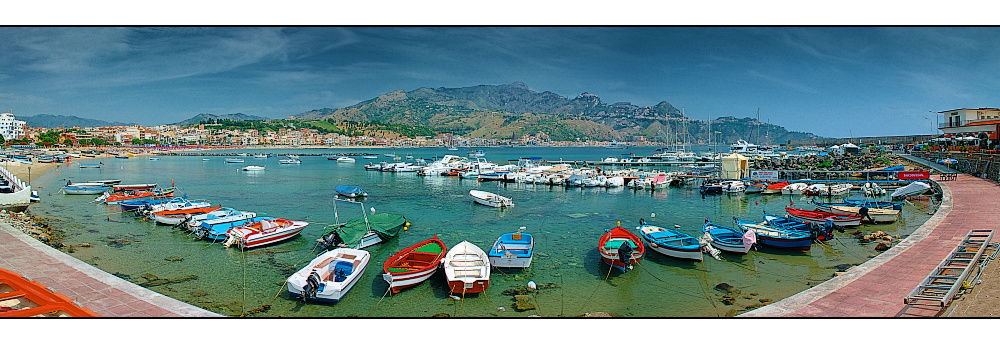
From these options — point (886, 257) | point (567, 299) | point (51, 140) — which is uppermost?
point (51, 140)

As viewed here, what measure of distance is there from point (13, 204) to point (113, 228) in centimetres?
490

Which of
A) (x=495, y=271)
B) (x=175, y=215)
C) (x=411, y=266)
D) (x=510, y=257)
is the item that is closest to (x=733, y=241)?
(x=510, y=257)

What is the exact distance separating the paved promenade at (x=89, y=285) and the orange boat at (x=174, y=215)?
6.07 meters

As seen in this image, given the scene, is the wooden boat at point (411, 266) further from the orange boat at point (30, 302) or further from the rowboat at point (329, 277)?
the orange boat at point (30, 302)

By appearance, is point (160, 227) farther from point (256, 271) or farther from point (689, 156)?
point (689, 156)

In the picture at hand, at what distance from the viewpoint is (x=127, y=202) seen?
1891 centimetres

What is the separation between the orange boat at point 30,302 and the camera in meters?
5.32

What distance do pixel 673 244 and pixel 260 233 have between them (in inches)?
434

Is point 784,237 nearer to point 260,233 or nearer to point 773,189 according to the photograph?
point 260,233

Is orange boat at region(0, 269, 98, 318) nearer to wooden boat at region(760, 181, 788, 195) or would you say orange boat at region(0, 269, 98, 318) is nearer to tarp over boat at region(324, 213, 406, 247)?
tarp over boat at region(324, 213, 406, 247)

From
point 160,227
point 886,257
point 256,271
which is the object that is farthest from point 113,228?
point 886,257

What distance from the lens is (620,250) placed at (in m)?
10.4

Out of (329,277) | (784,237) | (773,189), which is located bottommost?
(329,277)

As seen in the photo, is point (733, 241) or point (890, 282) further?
point (733, 241)
